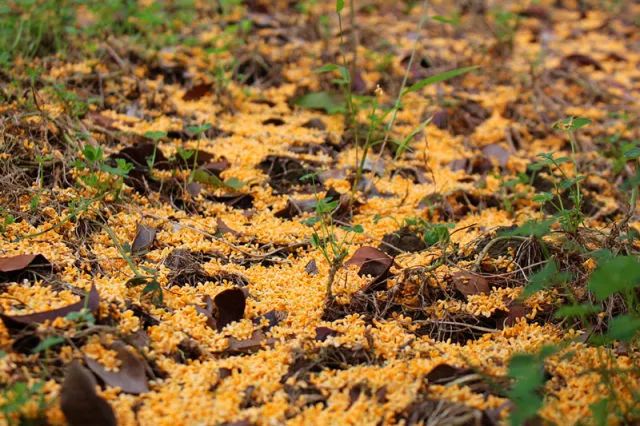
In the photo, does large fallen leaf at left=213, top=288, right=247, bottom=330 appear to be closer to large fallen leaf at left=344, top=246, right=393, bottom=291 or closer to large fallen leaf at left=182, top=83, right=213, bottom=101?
large fallen leaf at left=344, top=246, right=393, bottom=291

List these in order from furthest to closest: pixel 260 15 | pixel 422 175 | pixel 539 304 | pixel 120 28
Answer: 1. pixel 260 15
2. pixel 120 28
3. pixel 422 175
4. pixel 539 304

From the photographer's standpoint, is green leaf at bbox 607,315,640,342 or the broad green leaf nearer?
green leaf at bbox 607,315,640,342

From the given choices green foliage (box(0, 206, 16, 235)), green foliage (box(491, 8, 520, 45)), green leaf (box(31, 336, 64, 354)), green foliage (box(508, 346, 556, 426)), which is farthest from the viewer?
green foliage (box(491, 8, 520, 45))

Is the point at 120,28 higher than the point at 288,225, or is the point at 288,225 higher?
the point at 120,28

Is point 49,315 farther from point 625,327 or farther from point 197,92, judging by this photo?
point 197,92

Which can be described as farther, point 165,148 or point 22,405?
point 165,148

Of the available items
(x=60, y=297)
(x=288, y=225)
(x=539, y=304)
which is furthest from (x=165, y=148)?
(x=539, y=304)

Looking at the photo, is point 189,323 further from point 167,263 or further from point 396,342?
point 396,342

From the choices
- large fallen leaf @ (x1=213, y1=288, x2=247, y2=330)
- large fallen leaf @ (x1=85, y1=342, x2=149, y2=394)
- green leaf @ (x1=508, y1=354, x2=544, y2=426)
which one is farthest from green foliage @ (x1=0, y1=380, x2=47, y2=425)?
green leaf @ (x1=508, y1=354, x2=544, y2=426)

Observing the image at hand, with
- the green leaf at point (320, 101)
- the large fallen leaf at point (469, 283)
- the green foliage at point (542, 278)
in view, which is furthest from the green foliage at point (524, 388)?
the green leaf at point (320, 101)
